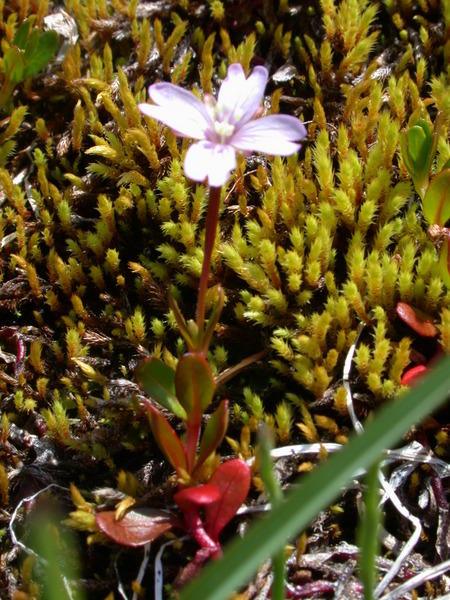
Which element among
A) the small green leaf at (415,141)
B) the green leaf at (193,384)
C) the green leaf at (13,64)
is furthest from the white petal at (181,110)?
the green leaf at (13,64)

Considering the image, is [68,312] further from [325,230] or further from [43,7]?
[43,7]

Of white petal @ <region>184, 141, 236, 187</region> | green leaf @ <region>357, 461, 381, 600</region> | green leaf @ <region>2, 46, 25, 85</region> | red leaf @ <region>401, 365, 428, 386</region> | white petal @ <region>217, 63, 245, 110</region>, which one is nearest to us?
green leaf @ <region>357, 461, 381, 600</region>

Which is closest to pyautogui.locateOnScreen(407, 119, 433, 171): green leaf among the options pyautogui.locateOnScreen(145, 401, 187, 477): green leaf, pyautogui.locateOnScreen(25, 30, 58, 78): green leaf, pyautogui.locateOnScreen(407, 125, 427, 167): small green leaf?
pyautogui.locateOnScreen(407, 125, 427, 167): small green leaf

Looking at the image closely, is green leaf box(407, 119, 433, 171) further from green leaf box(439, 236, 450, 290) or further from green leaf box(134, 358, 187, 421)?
green leaf box(134, 358, 187, 421)

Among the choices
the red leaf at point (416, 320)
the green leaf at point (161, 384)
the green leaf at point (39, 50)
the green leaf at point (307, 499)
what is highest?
the green leaf at point (39, 50)

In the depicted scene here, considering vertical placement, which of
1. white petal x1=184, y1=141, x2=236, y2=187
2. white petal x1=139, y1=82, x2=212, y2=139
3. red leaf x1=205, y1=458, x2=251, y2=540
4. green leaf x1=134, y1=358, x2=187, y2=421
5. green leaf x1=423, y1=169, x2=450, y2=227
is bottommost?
red leaf x1=205, y1=458, x2=251, y2=540

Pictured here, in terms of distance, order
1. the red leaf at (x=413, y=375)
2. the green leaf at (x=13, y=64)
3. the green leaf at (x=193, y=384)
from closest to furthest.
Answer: the green leaf at (x=193, y=384) → the red leaf at (x=413, y=375) → the green leaf at (x=13, y=64)

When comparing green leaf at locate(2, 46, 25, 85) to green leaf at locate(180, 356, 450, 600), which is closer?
green leaf at locate(180, 356, 450, 600)

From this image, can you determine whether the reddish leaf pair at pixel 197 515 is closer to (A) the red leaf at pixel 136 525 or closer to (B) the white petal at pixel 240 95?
(A) the red leaf at pixel 136 525
